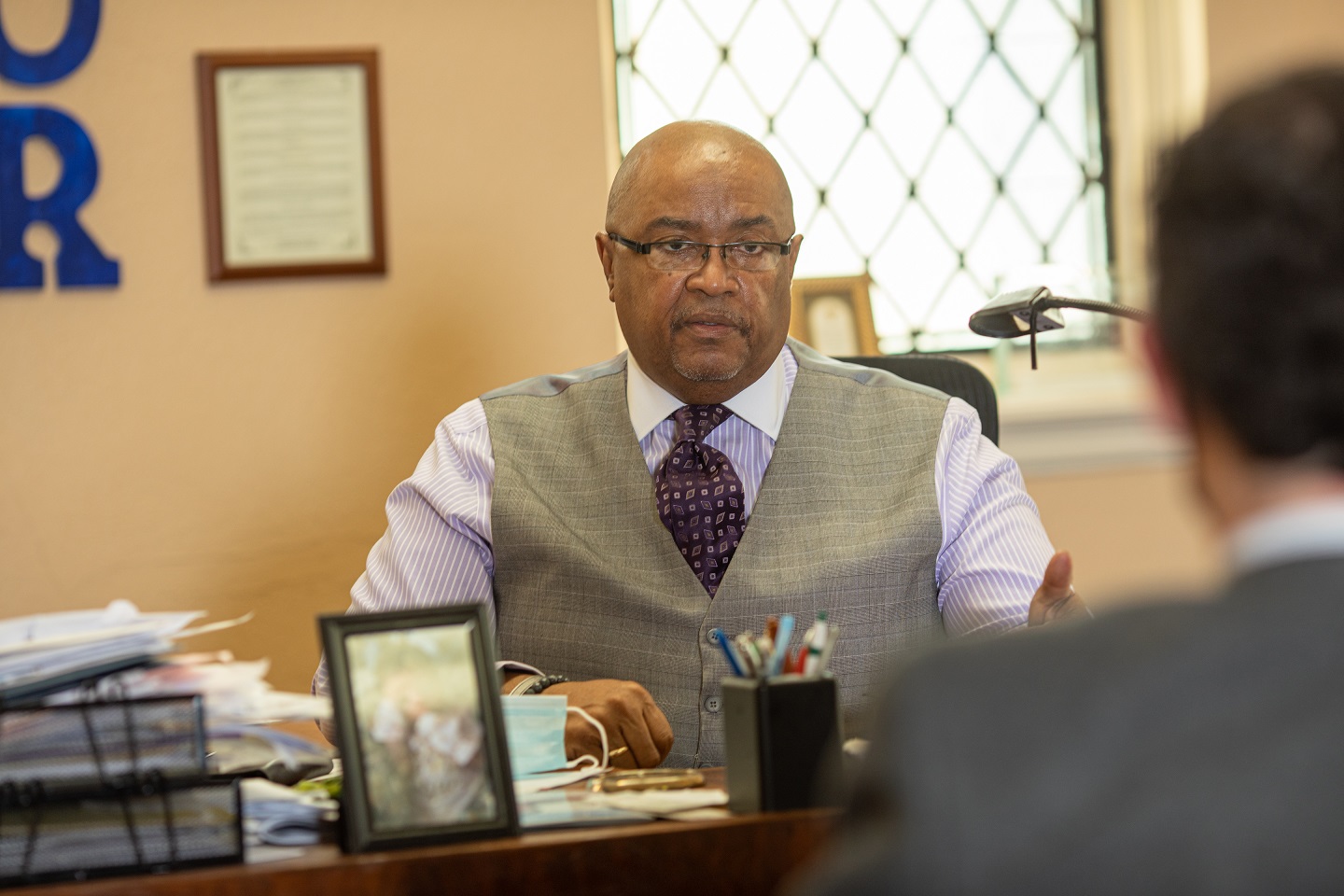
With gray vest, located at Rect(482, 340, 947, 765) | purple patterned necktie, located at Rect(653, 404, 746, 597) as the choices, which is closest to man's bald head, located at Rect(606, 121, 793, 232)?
gray vest, located at Rect(482, 340, 947, 765)

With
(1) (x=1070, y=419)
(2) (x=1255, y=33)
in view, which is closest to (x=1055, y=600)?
(1) (x=1070, y=419)

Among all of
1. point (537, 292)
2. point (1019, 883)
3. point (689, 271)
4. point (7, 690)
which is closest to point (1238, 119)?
point (1019, 883)

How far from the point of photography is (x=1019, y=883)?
0.50 meters

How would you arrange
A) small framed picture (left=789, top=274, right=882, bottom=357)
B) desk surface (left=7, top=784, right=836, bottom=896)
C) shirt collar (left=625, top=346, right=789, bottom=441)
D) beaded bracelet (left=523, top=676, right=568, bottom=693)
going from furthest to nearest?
small framed picture (left=789, top=274, right=882, bottom=357)
shirt collar (left=625, top=346, right=789, bottom=441)
beaded bracelet (left=523, top=676, right=568, bottom=693)
desk surface (left=7, top=784, right=836, bottom=896)

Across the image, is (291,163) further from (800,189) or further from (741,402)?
(741,402)

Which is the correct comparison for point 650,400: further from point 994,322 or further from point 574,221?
point 574,221

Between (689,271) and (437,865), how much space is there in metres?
1.15

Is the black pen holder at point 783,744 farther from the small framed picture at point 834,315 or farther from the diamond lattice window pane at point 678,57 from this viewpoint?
the diamond lattice window pane at point 678,57

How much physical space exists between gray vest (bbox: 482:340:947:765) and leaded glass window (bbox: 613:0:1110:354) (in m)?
1.23

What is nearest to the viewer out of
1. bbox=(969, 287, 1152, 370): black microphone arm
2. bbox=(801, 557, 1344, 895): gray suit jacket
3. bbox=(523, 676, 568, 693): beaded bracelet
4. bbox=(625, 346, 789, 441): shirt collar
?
bbox=(801, 557, 1344, 895): gray suit jacket

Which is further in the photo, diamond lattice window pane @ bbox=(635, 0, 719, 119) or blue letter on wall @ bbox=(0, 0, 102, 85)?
diamond lattice window pane @ bbox=(635, 0, 719, 119)

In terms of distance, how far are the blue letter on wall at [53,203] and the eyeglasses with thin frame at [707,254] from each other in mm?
1215

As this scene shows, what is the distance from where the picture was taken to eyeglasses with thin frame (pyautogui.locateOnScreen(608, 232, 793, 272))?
197 cm

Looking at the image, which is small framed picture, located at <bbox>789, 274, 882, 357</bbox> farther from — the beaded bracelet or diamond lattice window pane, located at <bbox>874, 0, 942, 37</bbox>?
the beaded bracelet
